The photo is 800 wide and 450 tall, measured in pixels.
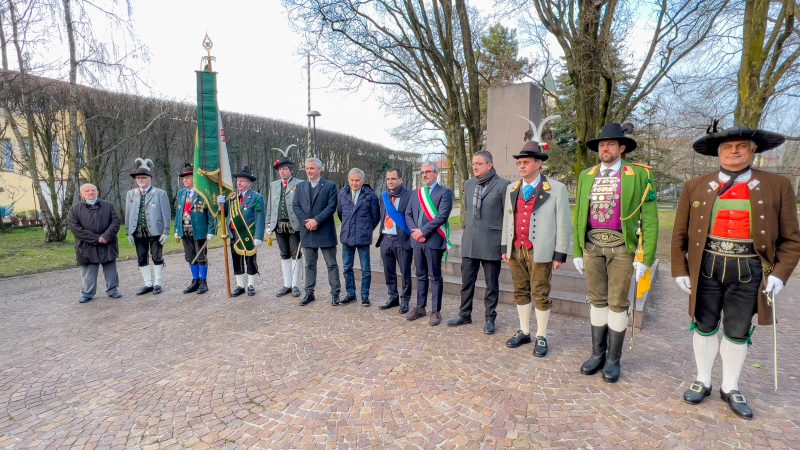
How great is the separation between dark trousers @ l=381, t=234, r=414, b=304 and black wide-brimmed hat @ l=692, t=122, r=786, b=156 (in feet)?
11.3

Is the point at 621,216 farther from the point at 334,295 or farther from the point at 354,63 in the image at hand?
the point at 354,63

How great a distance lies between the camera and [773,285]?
9.17 feet

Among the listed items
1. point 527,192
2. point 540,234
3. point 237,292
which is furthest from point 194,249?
point 540,234

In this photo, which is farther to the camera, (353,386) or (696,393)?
(353,386)

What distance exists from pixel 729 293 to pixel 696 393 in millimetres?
842

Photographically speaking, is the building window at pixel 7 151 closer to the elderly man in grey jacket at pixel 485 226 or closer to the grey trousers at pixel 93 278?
the grey trousers at pixel 93 278

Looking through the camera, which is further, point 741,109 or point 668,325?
point 741,109

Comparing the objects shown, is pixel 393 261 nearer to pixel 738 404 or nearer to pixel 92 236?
pixel 738 404

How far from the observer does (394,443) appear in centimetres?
274

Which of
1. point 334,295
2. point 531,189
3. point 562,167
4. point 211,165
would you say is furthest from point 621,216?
point 562,167

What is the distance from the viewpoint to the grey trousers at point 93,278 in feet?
21.7

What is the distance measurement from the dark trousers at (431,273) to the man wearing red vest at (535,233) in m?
1.07

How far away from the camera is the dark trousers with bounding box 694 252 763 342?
2904 mm

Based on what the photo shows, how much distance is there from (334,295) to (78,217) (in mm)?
4373
